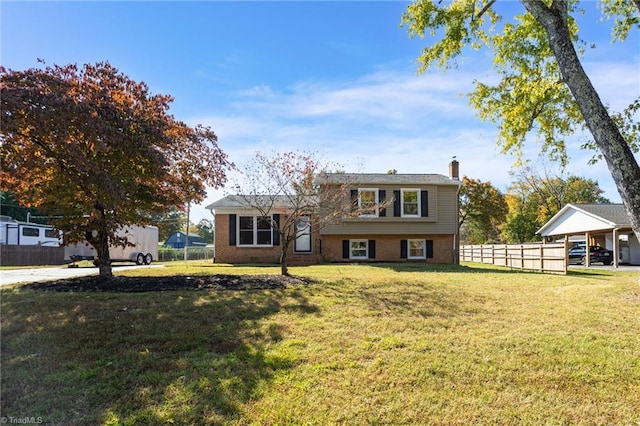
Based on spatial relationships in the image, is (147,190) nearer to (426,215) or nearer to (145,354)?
(145,354)

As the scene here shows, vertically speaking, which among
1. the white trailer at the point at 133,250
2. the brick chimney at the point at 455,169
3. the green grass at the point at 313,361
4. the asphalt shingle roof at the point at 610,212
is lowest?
the green grass at the point at 313,361

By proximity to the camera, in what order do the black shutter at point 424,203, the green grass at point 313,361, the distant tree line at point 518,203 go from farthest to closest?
the distant tree line at point 518,203 → the black shutter at point 424,203 → the green grass at point 313,361

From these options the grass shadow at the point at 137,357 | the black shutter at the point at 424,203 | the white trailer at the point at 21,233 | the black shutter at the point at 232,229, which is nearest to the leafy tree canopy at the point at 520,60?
the grass shadow at the point at 137,357

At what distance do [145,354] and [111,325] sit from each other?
1308 mm

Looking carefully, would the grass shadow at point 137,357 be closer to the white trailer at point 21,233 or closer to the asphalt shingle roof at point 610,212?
the white trailer at point 21,233

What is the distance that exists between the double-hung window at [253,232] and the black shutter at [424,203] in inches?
313

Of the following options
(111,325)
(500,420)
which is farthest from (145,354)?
(500,420)

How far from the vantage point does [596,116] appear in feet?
15.0

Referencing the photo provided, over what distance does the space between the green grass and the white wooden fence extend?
8.84m

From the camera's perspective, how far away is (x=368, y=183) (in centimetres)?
1998

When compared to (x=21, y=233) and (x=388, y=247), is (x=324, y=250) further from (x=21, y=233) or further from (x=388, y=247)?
(x=21, y=233)

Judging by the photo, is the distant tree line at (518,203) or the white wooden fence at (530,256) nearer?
the white wooden fence at (530,256)

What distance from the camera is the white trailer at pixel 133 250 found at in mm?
19953

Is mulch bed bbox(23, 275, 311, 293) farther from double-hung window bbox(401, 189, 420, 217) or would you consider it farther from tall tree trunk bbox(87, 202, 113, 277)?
double-hung window bbox(401, 189, 420, 217)
